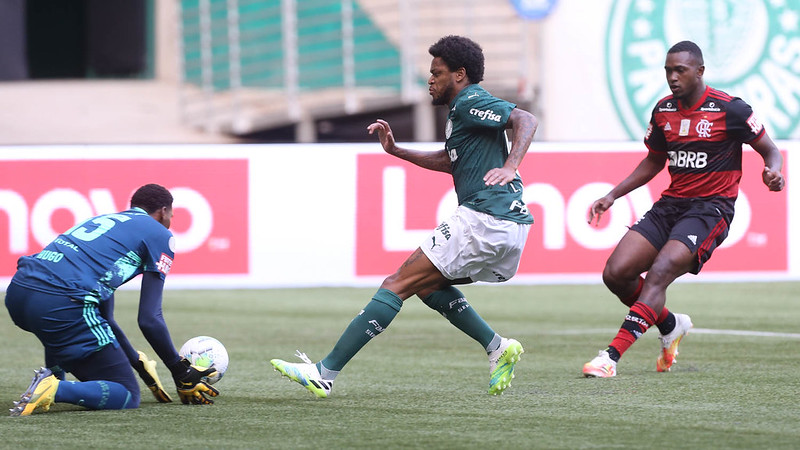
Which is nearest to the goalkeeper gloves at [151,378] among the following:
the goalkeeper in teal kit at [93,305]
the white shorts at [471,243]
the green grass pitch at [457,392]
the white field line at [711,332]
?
the green grass pitch at [457,392]

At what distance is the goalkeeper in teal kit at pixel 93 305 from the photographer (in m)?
6.47

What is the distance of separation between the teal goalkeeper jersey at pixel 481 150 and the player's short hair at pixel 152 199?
1533 mm

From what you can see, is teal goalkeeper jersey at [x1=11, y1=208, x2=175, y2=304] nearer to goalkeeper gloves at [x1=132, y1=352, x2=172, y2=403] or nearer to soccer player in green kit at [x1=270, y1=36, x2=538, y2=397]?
goalkeeper gloves at [x1=132, y1=352, x2=172, y2=403]

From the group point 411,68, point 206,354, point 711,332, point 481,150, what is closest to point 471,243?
point 481,150

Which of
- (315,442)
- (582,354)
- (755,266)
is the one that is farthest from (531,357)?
(755,266)

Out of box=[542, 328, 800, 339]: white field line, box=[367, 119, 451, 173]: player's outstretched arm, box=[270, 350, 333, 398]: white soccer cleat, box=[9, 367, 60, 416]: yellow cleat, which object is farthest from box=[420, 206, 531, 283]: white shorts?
box=[542, 328, 800, 339]: white field line

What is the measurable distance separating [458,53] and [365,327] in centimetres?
151

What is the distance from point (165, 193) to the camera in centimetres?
684

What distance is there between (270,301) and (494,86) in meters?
8.76

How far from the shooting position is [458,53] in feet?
23.2

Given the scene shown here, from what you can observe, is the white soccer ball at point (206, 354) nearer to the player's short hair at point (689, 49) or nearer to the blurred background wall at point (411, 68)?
the player's short hair at point (689, 49)

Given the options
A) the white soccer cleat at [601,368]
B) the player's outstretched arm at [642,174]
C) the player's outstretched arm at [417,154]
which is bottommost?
the white soccer cleat at [601,368]

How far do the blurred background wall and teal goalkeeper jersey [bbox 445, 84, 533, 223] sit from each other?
45.9ft

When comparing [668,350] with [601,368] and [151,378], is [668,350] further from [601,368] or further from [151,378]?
[151,378]
